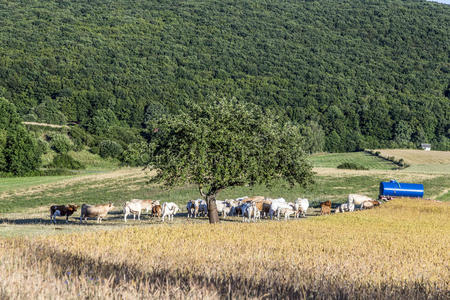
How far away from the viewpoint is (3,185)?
6378cm

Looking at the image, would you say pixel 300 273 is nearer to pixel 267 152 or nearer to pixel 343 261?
pixel 343 261

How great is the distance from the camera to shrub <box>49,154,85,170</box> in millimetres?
94025

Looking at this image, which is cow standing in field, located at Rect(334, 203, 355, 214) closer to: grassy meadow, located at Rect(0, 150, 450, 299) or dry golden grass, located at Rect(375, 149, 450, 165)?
grassy meadow, located at Rect(0, 150, 450, 299)

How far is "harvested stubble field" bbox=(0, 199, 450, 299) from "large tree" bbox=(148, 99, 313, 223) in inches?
334

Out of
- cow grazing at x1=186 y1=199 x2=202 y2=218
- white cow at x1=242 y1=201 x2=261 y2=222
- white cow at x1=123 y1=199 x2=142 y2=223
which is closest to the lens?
white cow at x1=242 y1=201 x2=261 y2=222

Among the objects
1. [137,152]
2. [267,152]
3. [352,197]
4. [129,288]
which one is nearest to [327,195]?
[352,197]

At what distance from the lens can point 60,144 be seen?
104 m

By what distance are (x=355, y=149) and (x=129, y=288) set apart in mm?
157592

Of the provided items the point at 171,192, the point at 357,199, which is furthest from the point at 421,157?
the point at 357,199

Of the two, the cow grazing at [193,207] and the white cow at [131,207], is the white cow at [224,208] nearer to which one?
the cow grazing at [193,207]

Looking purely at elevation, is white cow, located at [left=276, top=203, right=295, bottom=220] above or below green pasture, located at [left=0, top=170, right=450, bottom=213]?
above

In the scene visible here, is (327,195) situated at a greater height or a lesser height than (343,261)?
lesser

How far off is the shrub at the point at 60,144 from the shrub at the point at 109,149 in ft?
25.8

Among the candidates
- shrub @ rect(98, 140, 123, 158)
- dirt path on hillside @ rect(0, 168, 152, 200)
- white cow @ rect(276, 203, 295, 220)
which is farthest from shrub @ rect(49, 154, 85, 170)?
white cow @ rect(276, 203, 295, 220)
